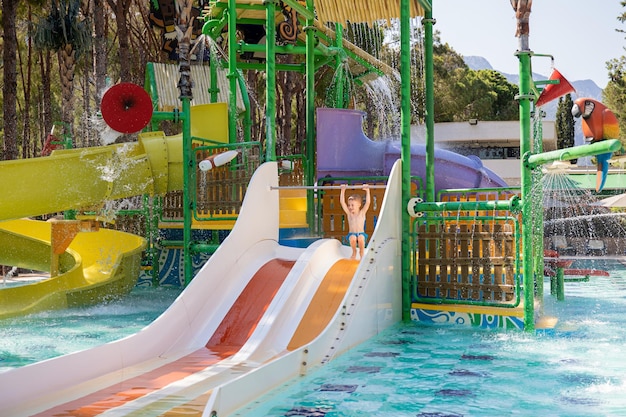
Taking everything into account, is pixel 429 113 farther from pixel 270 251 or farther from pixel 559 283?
pixel 559 283

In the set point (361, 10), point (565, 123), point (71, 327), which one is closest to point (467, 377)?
point (71, 327)

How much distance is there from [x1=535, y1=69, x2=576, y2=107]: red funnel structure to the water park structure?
0.08 m

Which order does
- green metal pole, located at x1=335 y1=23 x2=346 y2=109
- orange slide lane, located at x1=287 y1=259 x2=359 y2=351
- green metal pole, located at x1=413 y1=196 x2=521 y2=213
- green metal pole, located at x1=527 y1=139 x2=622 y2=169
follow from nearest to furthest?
green metal pole, located at x1=527 y1=139 x2=622 y2=169
orange slide lane, located at x1=287 y1=259 x2=359 y2=351
green metal pole, located at x1=413 y1=196 x2=521 y2=213
green metal pole, located at x1=335 y1=23 x2=346 y2=109

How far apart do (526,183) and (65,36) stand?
1974cm

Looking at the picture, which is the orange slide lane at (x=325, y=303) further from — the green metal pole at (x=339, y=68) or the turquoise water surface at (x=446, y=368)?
the green metal pole at (x=339, y=68)

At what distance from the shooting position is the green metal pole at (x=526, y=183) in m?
7.94

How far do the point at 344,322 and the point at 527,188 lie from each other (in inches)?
103

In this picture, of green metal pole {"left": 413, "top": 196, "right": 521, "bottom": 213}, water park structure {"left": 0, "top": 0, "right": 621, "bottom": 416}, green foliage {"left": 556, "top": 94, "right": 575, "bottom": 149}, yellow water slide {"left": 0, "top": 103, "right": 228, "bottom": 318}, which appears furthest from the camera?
green foliage {"left": 556, "top": 94, "right": 575, "bottom": 149}

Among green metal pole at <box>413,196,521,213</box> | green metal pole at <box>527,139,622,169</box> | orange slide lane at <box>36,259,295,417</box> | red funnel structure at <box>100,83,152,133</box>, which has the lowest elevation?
orange slide lane at <box>36,259,295,417</box>

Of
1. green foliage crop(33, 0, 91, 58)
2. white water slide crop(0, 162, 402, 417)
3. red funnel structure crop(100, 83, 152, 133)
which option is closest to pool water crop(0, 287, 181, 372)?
white water slide crop(0, 162, 402, 417)

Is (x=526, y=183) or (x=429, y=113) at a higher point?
(x=429, y=113)

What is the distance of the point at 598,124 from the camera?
6.48 meters

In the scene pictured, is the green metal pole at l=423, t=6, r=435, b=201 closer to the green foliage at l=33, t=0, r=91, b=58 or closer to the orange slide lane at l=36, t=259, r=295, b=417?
the orange slide lane at l=36, t=259, r=295, b=417

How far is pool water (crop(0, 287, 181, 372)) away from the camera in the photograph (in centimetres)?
792
